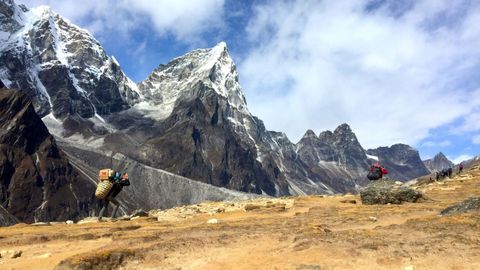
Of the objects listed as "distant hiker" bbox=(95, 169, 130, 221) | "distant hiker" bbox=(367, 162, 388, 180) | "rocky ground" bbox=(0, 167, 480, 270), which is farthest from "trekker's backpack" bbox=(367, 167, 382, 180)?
"distant hiker" bbox=(95, 169, 130, 221)

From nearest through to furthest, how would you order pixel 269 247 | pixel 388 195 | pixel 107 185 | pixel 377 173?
pixel 269 247
pixel 107 185
pixel 388 195
pixel 377 173

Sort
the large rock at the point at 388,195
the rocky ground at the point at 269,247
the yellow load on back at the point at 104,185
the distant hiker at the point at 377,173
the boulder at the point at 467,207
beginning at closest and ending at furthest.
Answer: the rocky ground at the point at 269,247, the boulder at the point at 467,207, the yellow load on back at the point at 104,185, the large rock at the point at 388,195, the distant hiker at the point at 377,173

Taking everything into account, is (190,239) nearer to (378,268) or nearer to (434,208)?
(378,268)

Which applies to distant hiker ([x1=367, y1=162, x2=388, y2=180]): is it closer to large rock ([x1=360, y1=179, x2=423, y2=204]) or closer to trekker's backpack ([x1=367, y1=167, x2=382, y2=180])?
trekker's backpack ([x1=367, y1=167, x2=382, y2=180])

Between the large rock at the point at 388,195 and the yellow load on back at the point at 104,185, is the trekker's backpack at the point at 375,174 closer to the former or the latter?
the large rock at the point at 388,195

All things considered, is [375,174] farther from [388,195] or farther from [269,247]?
[269,247]

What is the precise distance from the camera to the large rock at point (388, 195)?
36.4 m

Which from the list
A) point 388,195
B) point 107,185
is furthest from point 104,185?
point 388,195

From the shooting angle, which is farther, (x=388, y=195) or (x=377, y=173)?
(x=377, y=173)

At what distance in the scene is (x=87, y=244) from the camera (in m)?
22.6

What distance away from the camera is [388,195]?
36500 millimetres

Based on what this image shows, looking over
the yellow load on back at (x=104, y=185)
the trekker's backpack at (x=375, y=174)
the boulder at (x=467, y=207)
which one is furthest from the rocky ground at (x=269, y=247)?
the trekker's backpack at (x=375, y=174)

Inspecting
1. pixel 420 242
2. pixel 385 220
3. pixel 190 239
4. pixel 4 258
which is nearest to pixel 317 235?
pixel 420 242

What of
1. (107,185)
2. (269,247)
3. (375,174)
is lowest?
(269,247)
